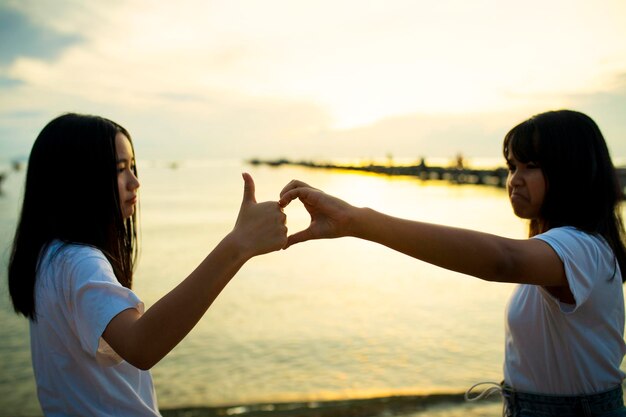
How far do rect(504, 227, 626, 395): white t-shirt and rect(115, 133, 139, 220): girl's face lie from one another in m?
1.38

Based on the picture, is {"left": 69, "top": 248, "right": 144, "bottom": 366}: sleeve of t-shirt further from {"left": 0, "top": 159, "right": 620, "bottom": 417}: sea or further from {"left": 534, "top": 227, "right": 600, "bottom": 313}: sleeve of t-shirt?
{"left": 0, "top": 159, "right": 620, "bottom": 417}: sea

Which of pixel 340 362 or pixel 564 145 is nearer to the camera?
pixel 564 145

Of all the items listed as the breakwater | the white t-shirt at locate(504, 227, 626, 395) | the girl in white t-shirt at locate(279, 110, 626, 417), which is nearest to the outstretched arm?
the girl in white t-shirt at locate(279, 110, 626, 417)

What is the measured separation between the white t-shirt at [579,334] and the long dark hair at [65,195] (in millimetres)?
1409

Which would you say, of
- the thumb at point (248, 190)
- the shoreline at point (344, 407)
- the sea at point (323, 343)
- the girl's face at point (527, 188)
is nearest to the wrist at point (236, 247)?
the thumb at point (248, 190)

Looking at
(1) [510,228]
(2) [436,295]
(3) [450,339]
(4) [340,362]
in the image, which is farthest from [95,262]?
(1) [510,228]

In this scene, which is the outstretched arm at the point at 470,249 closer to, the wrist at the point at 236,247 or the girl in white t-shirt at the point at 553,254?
the girl in white t-shirt at the point at 553,254

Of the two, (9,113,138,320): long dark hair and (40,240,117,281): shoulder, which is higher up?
(9,113,138,320): long dark hair

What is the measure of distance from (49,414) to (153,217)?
19503 mm

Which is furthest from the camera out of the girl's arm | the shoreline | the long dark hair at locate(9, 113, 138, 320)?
the shoreline

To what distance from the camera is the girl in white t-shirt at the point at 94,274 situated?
1.40 m

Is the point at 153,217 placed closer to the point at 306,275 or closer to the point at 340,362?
the point at 306,275

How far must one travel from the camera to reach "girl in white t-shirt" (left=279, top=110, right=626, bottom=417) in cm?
153

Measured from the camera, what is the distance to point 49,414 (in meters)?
1.64
